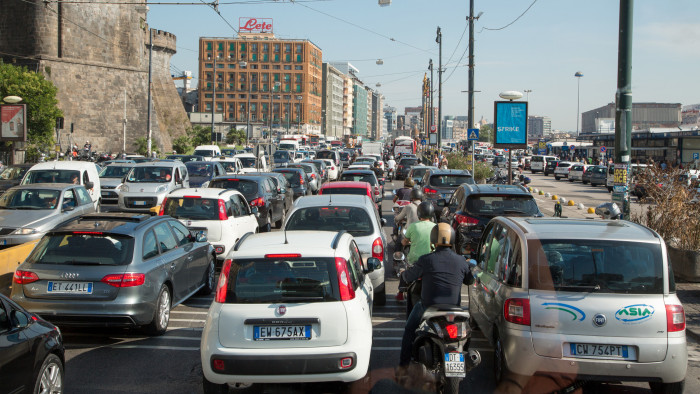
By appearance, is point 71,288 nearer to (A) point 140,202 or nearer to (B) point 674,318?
(B) point 674,318

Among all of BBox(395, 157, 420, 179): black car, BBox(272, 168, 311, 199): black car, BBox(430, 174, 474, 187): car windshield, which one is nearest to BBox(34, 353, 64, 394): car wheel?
BBox(430, 174, 474, 187): car windshield

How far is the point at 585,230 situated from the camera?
21.0 feet

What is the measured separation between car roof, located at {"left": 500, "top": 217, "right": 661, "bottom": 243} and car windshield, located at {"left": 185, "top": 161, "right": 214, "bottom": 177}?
20556 mm

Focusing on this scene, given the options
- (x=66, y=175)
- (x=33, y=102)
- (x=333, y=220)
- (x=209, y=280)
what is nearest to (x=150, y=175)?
(x=66, y=175)

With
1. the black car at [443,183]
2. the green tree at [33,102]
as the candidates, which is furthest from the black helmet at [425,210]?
the green tree at [33,102]

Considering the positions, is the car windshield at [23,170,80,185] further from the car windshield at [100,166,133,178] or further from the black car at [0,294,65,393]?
the black car at [0,294,65,393]

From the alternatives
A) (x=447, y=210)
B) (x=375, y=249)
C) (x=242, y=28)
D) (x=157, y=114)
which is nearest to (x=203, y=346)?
(x=375, y=249)

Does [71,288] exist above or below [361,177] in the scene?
below

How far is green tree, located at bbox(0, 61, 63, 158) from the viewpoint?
45375 millimetres

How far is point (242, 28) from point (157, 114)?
6470 centimetres

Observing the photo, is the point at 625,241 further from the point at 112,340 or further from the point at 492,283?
the point at 112,340

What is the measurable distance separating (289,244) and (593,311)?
106 inches

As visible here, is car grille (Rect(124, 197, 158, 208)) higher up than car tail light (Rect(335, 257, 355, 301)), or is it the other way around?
car tail light (Rect(335, 257, 355, 301))

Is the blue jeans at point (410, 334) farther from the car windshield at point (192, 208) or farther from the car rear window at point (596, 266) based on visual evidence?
the car windshield at point (192, 208)
